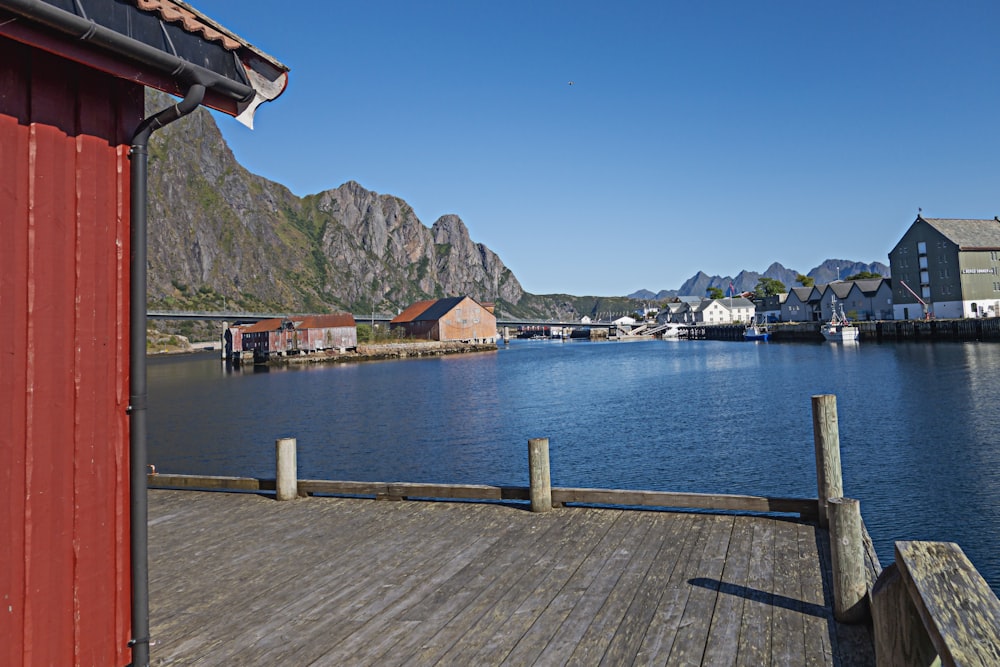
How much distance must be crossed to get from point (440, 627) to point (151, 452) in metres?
27.3

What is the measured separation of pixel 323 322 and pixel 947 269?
9647 cm

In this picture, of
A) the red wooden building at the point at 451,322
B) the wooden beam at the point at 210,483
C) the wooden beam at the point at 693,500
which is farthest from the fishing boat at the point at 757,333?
the wooden beam at the point at 210,483

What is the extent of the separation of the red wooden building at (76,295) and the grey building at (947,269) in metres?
100

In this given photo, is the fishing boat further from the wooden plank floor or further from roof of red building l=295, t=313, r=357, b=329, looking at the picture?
the wooden plank floor

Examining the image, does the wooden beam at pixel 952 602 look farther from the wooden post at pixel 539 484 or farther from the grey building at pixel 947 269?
the grey building at pixel 947 269

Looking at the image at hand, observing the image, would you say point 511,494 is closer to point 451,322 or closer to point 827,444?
point 827,444

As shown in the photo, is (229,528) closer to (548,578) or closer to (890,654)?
(548,578)

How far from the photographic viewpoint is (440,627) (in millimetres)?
5457

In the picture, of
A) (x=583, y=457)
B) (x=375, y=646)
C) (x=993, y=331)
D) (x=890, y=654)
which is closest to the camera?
(x=890, y=654)

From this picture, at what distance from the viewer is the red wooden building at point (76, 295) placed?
360 centimetres

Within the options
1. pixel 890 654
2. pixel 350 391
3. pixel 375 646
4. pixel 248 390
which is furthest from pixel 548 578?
pixel 248 390

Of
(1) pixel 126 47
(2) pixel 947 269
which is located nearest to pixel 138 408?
(1) pixel 126 47

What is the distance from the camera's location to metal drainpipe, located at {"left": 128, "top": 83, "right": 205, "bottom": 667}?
4199 millimetres

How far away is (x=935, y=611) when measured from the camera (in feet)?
5.85
